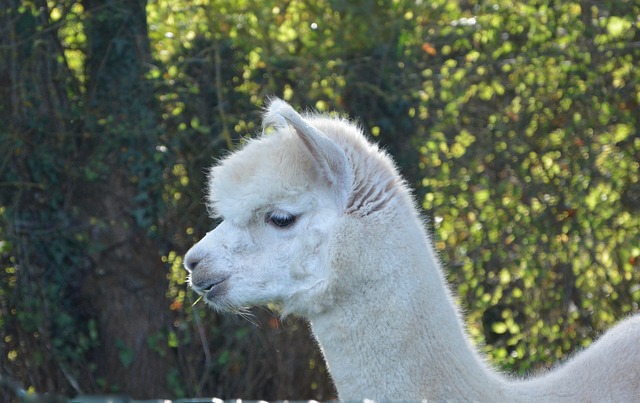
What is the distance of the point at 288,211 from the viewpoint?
329cm

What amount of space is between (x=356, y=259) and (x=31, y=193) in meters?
3.78

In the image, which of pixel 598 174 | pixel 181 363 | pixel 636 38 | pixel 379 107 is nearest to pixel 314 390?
pixel 181 363

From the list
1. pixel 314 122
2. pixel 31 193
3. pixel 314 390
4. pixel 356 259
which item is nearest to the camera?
pixel 356 259

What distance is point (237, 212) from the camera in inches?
131

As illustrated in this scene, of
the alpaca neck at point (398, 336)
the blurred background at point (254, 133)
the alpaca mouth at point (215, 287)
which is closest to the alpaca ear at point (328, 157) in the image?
the alpaca neck at point (398, 336)

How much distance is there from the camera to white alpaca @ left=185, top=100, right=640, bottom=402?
3064 mm

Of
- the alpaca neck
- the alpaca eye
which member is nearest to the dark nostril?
the alpaca eye

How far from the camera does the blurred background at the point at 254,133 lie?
6.33 meters

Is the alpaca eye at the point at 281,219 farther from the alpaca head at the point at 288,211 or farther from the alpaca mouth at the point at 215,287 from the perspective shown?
the alpaca mouth at the point at 215,287

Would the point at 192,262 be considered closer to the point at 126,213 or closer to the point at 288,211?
the point at 288,211

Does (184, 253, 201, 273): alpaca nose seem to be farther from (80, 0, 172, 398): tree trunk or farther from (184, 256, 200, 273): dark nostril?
(80, 0, 172, 398): tree trunk

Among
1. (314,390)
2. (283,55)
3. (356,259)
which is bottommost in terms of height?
(314,390)

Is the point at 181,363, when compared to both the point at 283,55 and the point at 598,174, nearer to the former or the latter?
the point at 283,55

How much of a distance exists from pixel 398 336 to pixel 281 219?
57 cm
